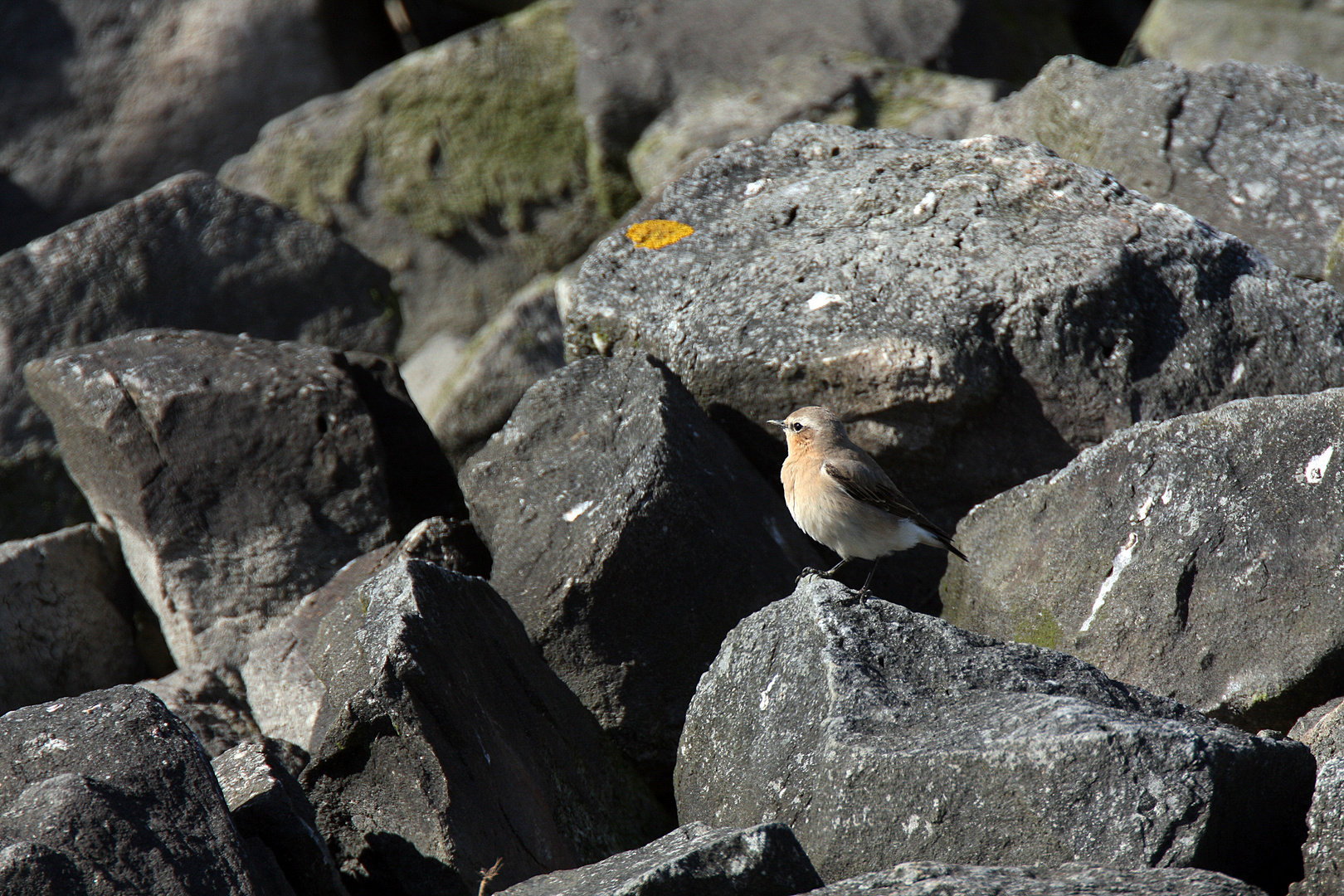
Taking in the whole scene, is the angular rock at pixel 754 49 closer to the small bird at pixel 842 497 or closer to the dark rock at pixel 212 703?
the small bird at pixel 842 497

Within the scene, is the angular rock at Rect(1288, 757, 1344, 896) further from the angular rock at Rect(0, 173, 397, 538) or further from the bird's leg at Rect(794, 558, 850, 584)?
the angular rock at Rect(0, 173, 397, 538)

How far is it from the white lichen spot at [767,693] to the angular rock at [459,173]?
6.71 metres

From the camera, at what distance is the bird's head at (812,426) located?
572cm

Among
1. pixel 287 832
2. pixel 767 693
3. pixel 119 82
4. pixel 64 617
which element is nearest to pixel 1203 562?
pixel 767 693

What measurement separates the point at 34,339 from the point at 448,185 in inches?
148

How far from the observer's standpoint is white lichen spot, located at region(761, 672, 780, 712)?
13.8 ft

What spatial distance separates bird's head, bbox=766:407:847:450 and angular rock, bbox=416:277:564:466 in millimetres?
2231

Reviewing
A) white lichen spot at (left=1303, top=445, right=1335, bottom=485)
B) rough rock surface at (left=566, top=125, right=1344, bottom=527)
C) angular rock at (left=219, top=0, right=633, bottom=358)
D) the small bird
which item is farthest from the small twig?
angular rock at (left=219, top=0, right=633, bottom=358)

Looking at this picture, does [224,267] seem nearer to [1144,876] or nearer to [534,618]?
[534,618]

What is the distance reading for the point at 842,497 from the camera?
18.4 ft

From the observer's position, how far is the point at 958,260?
604 centimetres

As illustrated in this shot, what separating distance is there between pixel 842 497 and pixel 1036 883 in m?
2.74

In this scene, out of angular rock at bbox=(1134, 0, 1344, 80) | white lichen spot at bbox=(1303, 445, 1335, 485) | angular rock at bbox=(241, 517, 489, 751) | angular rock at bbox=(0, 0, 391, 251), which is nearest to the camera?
white lichen spot at bbox=(1303, 445, 1335, 485)

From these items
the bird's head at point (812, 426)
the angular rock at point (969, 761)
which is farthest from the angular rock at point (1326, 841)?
the bird's head at point (812, 426)
